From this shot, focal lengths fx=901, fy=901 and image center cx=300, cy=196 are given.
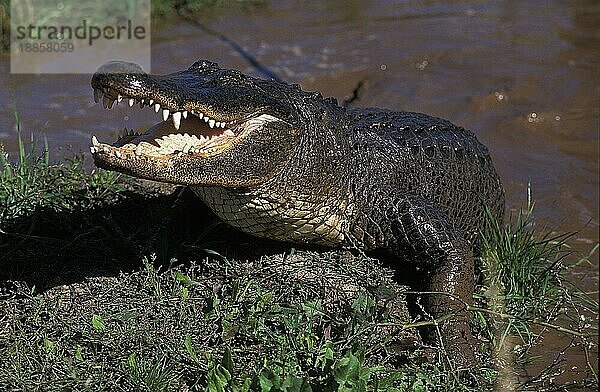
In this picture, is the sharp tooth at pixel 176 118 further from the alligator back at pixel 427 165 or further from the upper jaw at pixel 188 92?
the alligator back at pixel 427 165

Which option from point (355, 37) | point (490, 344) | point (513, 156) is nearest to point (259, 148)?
point (490, 344)

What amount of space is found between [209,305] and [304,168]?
2.67 ft

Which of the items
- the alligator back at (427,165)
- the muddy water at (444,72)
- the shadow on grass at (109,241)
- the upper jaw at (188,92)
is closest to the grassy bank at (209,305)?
the shadow on grass at (109,241)

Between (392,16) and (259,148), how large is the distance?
6.50m

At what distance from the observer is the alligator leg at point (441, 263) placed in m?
4.45

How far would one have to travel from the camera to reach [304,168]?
14.6ft

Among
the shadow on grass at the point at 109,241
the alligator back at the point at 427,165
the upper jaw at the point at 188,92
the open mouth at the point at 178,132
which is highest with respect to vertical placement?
the upper jaw at the point at 188,92

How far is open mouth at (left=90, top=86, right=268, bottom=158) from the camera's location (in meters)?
3.77

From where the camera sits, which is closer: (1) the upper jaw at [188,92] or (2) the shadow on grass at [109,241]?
(1) the upper jaw at [188,92]

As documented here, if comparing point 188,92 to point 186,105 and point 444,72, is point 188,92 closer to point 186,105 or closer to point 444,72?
point 186,105

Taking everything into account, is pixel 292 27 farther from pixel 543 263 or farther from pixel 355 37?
pixel 543 263

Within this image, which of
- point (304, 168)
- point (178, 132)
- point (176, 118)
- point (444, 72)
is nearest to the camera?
point (176, 118)

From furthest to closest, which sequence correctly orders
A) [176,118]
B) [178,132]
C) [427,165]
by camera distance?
1. [427,165]
2. [178,132]
3. [176,118]

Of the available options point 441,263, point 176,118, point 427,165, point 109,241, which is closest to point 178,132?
point 176,118
